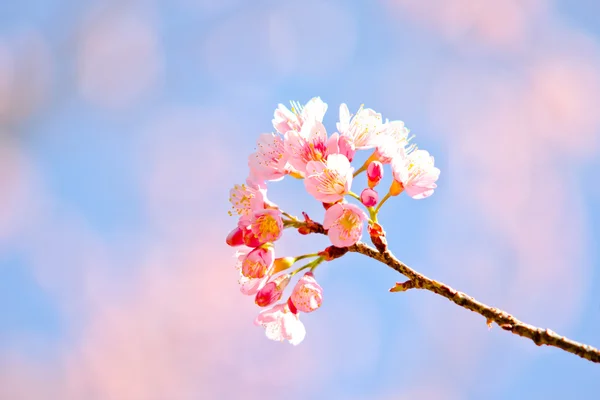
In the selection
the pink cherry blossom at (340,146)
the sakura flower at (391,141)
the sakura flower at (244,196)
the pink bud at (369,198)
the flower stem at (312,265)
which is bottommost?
the flower stem at (312,265)

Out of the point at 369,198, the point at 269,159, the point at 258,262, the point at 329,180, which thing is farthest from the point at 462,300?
the point at 269,159

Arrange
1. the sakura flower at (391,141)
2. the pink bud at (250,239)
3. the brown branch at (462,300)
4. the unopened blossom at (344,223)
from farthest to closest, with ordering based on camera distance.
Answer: the sakura flower at (391,141)
the pink bud at (250,239)
the unopened blossom at (344,223)
the brown branch at (462,300)

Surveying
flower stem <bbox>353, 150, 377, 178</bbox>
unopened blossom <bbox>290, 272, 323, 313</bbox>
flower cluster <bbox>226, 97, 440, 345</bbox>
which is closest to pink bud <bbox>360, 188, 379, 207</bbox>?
flower cluster <bbox>226, 97, 440, 345</bbox>

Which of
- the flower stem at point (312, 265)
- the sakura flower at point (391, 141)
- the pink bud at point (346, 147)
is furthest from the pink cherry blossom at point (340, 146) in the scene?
the flower stem at point (312, 265)

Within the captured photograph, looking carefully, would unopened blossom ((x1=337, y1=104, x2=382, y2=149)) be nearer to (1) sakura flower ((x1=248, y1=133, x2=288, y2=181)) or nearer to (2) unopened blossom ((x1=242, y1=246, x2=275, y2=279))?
(1) sakura flower ((x1=248, y1=133, x2=288, y2=181))

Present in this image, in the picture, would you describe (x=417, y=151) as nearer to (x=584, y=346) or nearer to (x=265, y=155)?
(x=265, y=155)

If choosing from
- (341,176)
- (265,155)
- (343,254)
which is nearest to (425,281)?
(343,254)

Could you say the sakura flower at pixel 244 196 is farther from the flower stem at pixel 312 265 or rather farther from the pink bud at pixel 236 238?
the flower stem at pixel 312 265
